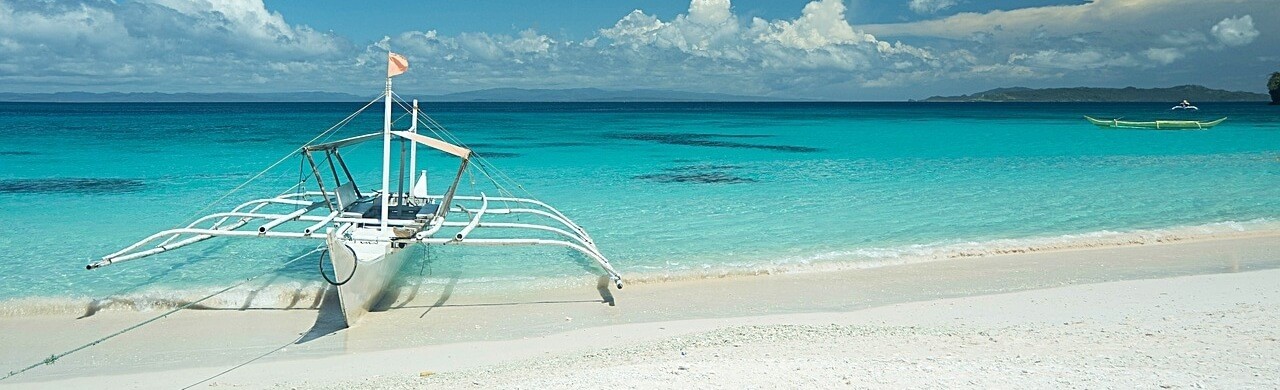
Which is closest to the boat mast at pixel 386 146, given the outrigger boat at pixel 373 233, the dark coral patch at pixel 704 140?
the outrigger boat at pixel 373 233

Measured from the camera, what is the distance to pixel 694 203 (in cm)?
1599

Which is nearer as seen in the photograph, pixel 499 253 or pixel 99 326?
pixel 99 326

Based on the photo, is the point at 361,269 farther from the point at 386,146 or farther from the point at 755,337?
the point at 755,337

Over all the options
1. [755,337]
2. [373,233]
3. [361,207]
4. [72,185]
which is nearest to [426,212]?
[361,207]

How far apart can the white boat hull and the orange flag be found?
174 centimetres

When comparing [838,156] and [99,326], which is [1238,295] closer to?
[99,326]

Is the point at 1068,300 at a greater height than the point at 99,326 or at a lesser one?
greater

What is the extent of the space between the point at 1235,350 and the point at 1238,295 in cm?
267

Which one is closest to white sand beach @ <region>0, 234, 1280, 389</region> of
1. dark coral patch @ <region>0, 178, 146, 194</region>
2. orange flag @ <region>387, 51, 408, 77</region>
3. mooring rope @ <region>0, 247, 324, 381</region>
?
mooring rope @ <region>0, 247, 324, 381</region>

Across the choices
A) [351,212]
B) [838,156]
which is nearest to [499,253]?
[351,212]

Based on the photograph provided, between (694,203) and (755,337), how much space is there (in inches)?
370

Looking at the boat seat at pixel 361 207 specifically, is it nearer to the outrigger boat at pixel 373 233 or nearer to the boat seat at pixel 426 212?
the outrigger boat at pixel 373 233

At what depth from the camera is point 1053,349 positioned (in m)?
6.12

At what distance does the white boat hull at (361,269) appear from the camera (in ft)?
23.6
